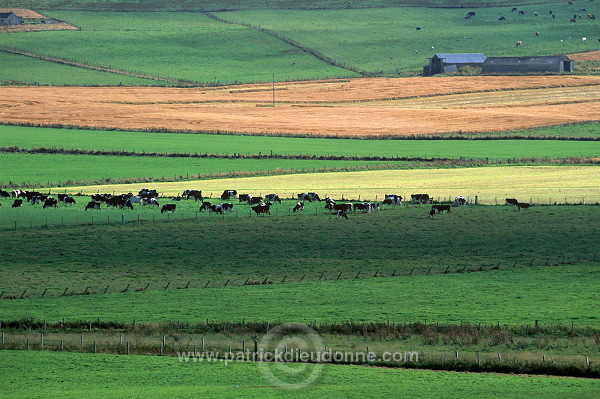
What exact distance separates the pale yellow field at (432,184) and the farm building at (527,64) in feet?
250

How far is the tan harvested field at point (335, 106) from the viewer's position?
335 ft

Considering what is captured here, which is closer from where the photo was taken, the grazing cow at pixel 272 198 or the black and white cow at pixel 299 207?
the black and white cow at pixel 299 207

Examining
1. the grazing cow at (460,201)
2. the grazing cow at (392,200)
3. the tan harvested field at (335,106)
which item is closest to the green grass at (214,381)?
the grazing cow at (392,200)

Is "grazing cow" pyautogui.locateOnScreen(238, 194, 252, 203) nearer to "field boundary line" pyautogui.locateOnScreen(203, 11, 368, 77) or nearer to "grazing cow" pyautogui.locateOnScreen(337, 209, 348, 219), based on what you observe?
"grazing cow" pyautogui.locateOnScreen(337, 209, 348, 219)

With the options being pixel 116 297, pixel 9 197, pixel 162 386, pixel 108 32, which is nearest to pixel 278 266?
pixel 116 297

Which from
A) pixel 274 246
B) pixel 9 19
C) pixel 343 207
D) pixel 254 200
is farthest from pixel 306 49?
pixel 274 246

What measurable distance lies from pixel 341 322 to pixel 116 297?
31.2ft

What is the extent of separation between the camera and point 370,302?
1500 inches

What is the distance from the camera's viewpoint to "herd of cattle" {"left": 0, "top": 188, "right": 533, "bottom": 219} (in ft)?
187

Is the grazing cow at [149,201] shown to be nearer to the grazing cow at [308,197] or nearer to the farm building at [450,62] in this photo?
the grazing cow at [308,197]

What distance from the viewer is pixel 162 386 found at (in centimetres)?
2900

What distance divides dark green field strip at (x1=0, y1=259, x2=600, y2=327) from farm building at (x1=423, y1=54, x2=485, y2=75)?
112433 mm

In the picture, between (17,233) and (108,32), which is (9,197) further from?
(108,32)

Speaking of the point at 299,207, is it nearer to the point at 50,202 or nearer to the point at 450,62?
the point at 50,202
